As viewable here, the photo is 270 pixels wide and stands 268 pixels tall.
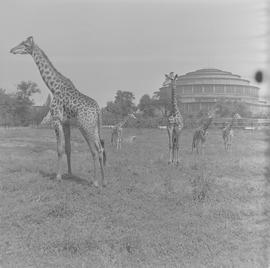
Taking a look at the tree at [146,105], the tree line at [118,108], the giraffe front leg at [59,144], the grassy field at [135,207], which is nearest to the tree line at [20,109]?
the tree line at [118,108]

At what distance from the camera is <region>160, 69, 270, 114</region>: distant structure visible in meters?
Answer: 4.76

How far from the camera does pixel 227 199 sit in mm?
4801

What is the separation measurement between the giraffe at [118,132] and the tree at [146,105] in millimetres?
247

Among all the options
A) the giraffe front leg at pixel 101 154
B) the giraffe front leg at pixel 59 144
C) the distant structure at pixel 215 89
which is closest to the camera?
the distant structure at pixel 215 89

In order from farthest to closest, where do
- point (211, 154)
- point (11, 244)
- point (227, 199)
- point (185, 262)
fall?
point (211, 154) → point (227, 199) → point (11, 244) → point (185, 262)

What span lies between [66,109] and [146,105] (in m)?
1.26

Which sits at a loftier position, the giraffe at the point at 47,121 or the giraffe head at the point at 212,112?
the giraffe head at the point at 212,112

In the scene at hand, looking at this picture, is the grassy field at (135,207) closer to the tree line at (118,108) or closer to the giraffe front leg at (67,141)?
the giraffe front leg at (67,141)

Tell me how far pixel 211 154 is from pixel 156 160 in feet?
3.92

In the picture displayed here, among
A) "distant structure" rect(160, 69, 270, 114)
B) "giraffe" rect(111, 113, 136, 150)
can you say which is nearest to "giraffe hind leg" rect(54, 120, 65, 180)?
"giraffe" rect(111, 113, 136, 150)

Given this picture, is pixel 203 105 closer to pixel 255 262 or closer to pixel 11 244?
pixel 255 262

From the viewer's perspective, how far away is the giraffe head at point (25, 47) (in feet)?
16.1

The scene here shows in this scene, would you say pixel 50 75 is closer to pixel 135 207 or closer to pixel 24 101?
pixel 24 101

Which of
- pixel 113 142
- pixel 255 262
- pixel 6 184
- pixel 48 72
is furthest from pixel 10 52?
pixel 255 262
